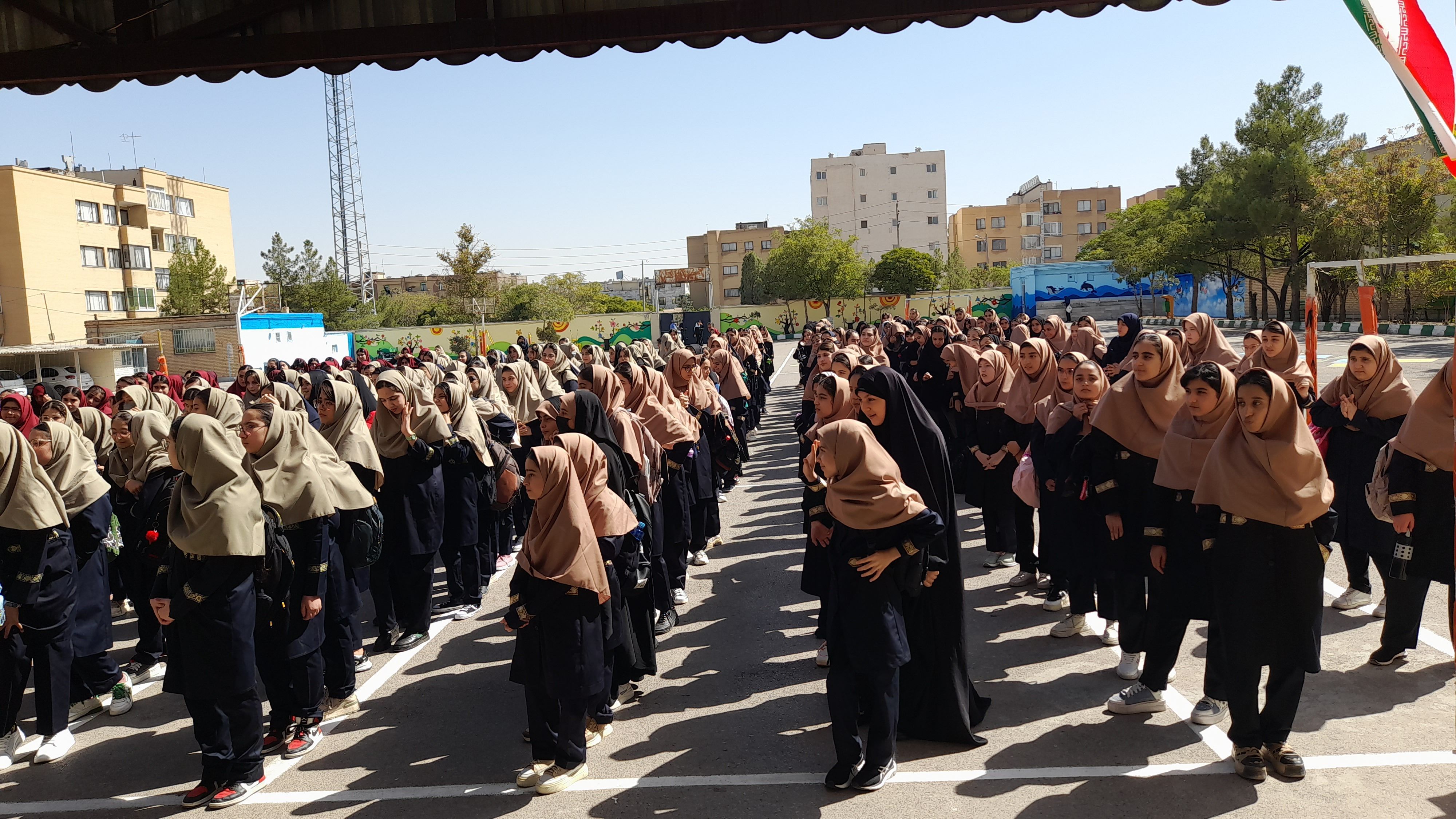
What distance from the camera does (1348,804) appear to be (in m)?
3.95

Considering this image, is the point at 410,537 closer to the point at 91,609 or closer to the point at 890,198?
the point at 91,609

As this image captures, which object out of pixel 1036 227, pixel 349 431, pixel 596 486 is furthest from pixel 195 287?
pixel 1036 227

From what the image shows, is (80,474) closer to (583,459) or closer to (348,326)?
(583,459)

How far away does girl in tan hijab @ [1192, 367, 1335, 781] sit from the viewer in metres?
4.07

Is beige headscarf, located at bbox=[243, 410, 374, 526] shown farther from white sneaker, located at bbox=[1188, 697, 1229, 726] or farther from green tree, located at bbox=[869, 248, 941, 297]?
green tree, located at bbox=[869, 248, 941, 297]

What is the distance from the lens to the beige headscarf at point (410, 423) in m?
6.74

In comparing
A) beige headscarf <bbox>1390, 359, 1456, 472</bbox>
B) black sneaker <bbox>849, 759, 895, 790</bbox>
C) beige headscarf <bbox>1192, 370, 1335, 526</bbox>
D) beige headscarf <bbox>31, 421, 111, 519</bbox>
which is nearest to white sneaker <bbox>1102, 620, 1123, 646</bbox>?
beige headscarf <bbox>1390, 359, 1456, 472</bbox>

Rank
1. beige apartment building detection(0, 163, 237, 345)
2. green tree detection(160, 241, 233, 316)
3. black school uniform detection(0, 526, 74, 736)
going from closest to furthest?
1. black school uniform detection(0, 526, 74, 736)
2. beige apartment building detection(0, 163, 237, 345)
3. green tree detection(160, 241, 233, 316)

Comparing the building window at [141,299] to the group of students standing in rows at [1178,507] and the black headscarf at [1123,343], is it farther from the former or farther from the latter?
the group of students standing in rows at [1178,507]

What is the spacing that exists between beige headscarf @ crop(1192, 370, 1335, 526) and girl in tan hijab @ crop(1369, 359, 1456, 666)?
1.27 metres

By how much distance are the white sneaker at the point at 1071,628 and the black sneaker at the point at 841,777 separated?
240 cm

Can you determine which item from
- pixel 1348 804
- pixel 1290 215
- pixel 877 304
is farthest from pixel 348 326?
pixel 1348 804

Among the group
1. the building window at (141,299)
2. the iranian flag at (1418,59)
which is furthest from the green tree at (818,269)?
the iranian flag at (1418,59)

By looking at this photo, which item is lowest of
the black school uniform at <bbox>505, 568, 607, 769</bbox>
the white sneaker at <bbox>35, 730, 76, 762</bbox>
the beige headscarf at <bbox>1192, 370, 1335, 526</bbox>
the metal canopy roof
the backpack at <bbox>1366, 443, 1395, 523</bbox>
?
the white sneaker at <bbox>35, 730, 76, 762</bbox>
